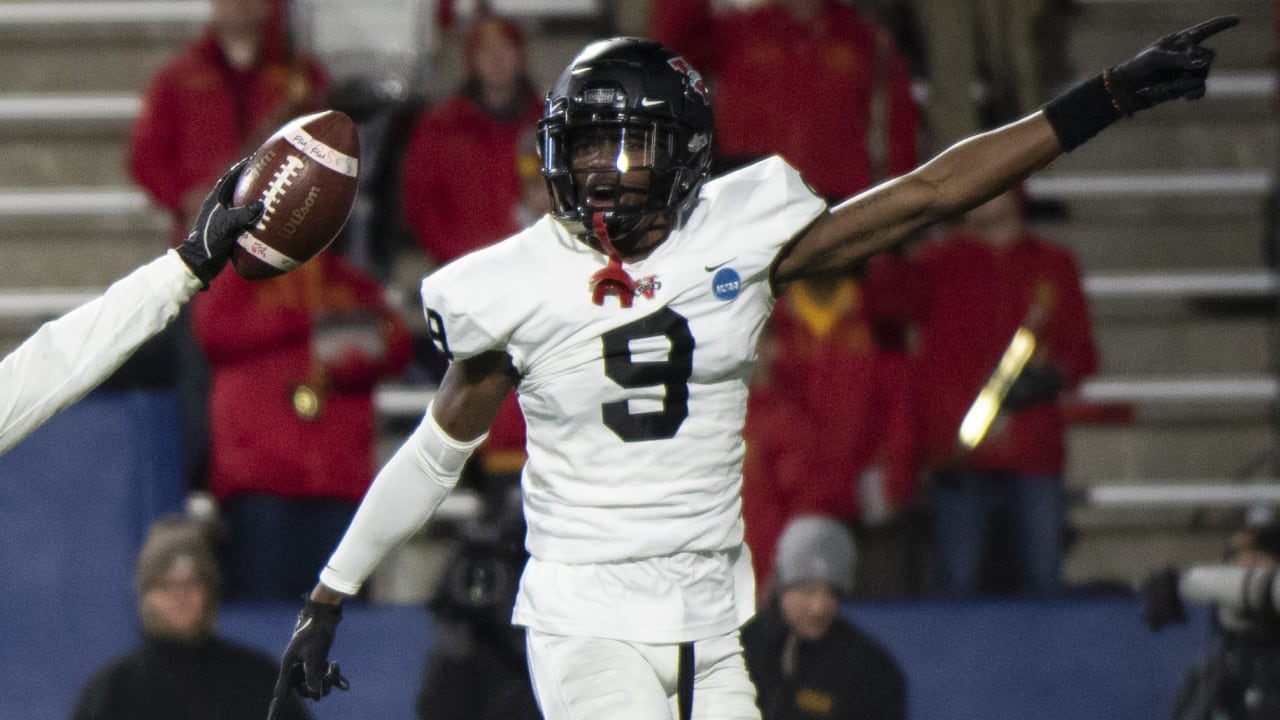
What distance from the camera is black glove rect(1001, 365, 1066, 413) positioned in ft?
17.4

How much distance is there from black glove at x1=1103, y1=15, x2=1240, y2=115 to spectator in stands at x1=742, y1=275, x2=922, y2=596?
7.25ft

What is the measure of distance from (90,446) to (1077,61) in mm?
3796

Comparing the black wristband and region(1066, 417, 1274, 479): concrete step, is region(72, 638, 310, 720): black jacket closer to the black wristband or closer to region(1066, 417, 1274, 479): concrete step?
the black wristband

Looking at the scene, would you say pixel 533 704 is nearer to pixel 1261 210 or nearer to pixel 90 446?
pixel 90 446

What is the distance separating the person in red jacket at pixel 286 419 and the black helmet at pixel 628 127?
1.93 m

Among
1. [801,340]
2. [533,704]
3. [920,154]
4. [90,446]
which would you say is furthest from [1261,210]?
[90,446]

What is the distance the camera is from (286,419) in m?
5.05

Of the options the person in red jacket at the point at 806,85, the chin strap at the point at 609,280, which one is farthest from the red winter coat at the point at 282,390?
the chin strap at the point at 609,280

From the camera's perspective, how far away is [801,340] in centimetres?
531

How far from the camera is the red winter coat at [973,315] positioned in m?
5.50

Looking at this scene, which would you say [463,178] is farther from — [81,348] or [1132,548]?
[81,348]

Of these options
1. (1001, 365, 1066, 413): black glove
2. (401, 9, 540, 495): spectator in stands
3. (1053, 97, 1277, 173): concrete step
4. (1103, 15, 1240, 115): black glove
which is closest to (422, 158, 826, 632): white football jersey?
(1103, 15, 1240, 115): black glove

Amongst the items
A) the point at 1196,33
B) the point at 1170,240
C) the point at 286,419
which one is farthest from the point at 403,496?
the point at 1170,240

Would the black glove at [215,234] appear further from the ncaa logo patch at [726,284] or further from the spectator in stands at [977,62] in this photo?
the spectator in stands at [977,62]
